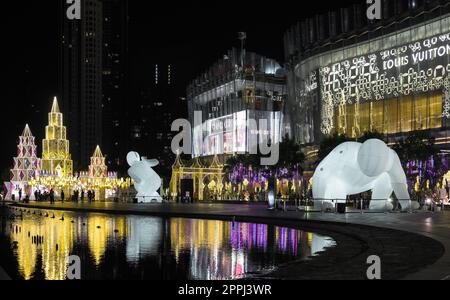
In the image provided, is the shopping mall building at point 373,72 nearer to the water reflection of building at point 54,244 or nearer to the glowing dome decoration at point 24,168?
the glowing dome decoration at point 24,168

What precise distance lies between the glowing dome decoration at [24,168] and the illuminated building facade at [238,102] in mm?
33304

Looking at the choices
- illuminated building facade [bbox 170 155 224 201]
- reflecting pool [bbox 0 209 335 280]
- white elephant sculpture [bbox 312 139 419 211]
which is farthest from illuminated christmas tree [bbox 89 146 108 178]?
reflecting pool [bbox 0 209 335 280]

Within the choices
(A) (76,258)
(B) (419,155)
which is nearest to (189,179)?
(B) (419,155)

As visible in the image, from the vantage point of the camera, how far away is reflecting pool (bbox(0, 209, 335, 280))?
14609mm

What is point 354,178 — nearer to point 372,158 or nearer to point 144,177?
point 372,158

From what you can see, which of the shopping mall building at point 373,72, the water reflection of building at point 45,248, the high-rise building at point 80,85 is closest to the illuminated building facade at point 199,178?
the shopping mall building at point 373,72

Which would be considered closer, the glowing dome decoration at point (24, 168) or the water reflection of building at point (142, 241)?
the water reflection of building at point (142, 241)

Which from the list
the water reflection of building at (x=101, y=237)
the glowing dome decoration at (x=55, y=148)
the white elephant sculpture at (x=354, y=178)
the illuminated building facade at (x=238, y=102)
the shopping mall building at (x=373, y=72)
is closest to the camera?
the water reflection of building at (x=101, y=237)

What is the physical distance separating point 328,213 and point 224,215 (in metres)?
5.91

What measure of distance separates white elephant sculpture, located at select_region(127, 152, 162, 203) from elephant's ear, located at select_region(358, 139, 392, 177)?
31.4 meters

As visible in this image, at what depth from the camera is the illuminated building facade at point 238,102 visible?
4190 inches

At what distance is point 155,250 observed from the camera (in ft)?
62.6

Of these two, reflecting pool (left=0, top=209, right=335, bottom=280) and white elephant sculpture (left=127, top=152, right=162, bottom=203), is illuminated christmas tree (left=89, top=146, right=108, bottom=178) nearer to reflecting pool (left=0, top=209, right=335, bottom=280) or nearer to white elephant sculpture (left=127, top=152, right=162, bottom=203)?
white elephant sculpture (left=127, top=152, right=162, bottom=203)

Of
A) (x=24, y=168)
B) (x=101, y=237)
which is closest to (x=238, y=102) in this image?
(x=24, y=168)
